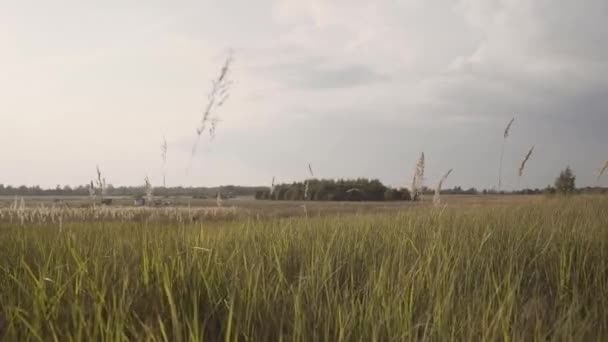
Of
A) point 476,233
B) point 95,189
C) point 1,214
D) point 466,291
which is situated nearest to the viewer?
point 466,291

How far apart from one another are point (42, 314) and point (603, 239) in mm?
4109

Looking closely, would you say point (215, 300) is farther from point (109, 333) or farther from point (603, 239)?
point (603, 239)

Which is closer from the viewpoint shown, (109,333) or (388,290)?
(109,333)

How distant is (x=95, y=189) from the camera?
912 centimetres

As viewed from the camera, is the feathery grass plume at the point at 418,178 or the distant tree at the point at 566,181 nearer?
the feathery grass plume at the point at 418,178

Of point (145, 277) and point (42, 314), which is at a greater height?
point (145, 277)

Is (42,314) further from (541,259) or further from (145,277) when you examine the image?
(541,259)

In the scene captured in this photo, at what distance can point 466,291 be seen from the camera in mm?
2611

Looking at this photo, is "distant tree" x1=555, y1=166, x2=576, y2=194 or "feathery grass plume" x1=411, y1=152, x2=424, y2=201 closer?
"feathery grass plume" x1=411, y1=152, x2=424, y2=201

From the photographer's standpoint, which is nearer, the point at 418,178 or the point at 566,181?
the point at 418,178

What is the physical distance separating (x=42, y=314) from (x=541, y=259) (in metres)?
3.13

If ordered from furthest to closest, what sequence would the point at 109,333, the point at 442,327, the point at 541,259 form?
the point at 541,259, the point at 442,327, the point at 109,333

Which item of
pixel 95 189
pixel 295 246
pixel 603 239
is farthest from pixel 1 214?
pixel 603 239

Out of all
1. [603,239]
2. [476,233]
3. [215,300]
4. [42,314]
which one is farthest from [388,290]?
[603,239]
